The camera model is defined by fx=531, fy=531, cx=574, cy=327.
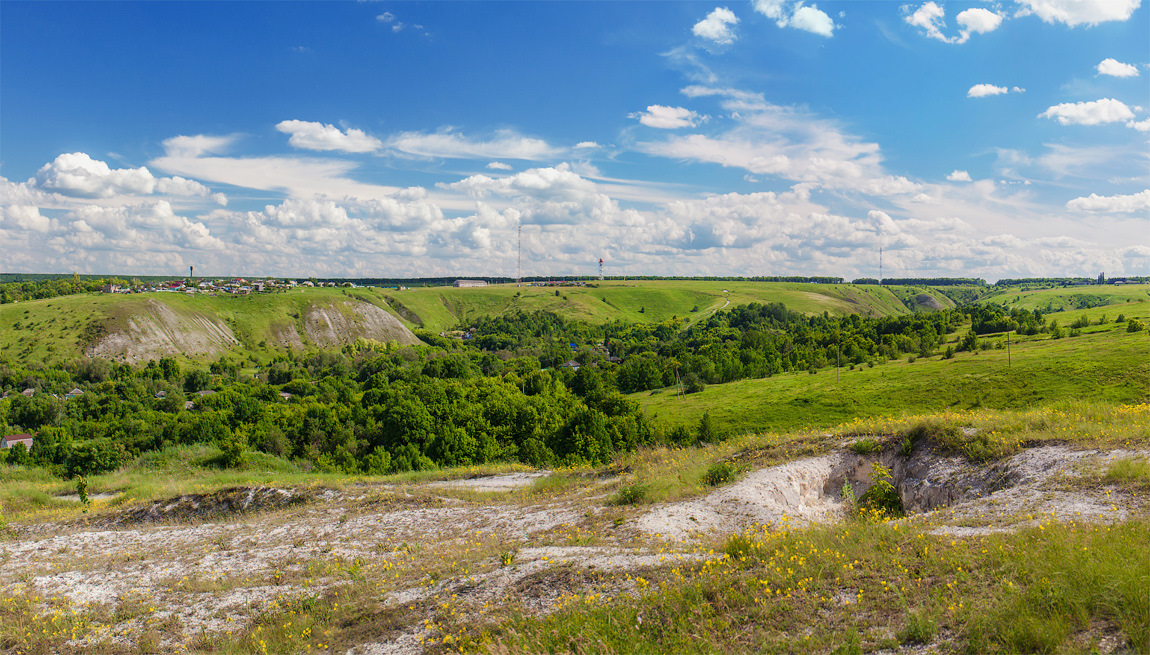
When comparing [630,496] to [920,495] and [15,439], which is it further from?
[15,439]

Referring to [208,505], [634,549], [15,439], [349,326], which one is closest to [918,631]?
[634,549]

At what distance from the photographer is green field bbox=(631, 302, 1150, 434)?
2064 inches

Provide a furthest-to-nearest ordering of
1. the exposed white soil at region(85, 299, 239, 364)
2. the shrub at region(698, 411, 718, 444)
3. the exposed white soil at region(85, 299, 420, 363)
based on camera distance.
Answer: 1. the exposed white soil at region(85, 299, 420, 363)
2. the exposed white soil at region(85, 299, 239, 364)
3. the shrub at region(698, 411, 718, 444)

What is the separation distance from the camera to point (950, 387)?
60625 mm

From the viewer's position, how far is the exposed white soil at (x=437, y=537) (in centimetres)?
989

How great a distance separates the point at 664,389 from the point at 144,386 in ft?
359

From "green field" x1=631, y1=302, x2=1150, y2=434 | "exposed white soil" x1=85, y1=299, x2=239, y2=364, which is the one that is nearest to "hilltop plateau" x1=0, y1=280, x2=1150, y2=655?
"green field" x1=631, y1=302, x2=1150, y2=434

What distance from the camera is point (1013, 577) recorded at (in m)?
7.38

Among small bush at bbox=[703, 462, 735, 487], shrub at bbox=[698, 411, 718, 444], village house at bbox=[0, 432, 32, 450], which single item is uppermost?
small bush at bbox=[703, 462, 735, 487]

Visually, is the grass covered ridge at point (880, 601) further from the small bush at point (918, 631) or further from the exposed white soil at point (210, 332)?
the exposed white soil at point (210, 332)

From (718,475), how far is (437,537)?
28.1 ft

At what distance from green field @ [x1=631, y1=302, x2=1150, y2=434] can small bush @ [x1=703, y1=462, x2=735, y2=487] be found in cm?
3894

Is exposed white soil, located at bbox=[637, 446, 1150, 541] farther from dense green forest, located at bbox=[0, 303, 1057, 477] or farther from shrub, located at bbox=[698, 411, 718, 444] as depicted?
shrub, located at bbox=[698, 411, 718, 444]

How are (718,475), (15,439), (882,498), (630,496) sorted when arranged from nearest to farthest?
(882,498) → (630,496) → (718,475) → (15,439)
